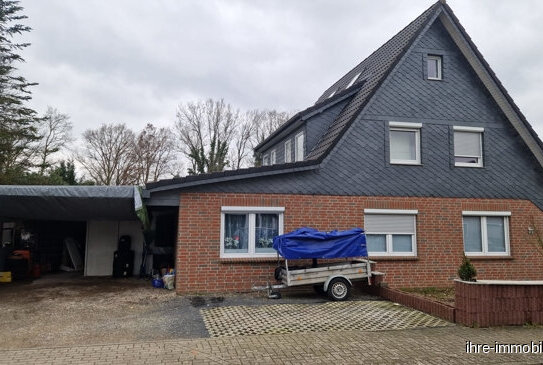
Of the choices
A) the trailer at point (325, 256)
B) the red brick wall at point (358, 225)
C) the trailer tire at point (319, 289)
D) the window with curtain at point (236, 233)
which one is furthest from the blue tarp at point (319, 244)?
the red brick wall at point (358, 225)

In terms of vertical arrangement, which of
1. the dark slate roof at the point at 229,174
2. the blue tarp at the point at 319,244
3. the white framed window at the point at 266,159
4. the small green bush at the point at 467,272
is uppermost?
the white framed window at the point at 266,159

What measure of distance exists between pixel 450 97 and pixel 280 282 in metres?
8.04

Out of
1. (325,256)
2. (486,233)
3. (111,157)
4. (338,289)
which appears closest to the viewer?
(325,256)

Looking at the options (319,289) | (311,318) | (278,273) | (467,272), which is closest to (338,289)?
(319,289)

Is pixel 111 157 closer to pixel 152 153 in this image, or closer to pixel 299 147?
pixel 152 153

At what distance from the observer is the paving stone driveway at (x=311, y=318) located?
7.73 m

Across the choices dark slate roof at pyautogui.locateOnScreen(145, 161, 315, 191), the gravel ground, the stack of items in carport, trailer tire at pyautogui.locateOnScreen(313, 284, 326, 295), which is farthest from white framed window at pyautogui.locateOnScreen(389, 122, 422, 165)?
the stack of items in carport

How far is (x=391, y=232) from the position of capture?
481 inches

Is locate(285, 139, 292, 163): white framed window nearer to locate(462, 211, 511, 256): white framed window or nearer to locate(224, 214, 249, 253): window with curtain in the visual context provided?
locate(224, 214, 249, 253): window with curtain

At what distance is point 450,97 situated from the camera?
13297 millimetres

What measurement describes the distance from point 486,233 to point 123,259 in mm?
11986

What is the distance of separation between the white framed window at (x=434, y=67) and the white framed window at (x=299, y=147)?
4.66 meters

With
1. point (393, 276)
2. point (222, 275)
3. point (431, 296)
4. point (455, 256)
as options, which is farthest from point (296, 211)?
point (455, 256)

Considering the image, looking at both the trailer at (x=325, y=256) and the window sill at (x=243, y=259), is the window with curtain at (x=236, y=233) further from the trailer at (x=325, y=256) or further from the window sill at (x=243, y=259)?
the trailer at (x=325, y=256)
